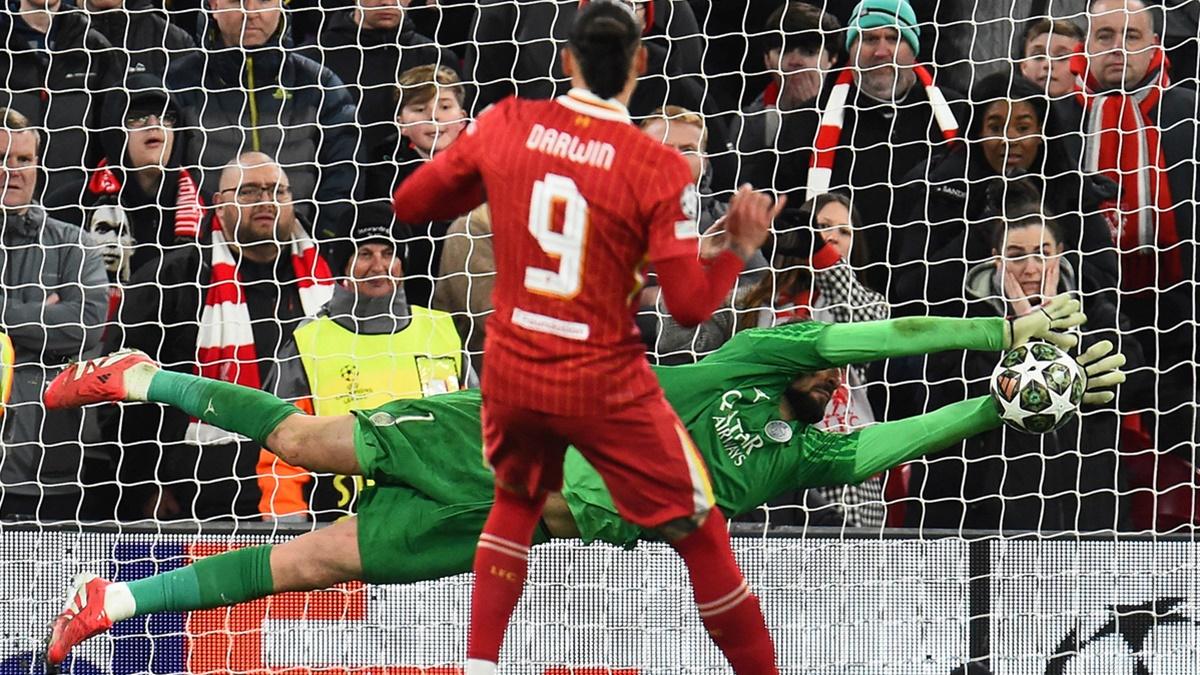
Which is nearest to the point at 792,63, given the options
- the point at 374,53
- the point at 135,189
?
the point at 374,53

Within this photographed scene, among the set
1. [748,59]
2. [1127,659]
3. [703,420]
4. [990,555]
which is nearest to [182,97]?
[748,59]

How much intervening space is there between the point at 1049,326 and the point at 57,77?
387 centimetres

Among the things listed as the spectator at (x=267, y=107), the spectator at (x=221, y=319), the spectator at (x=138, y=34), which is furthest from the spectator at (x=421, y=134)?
the spectator at (x=138, y=34)

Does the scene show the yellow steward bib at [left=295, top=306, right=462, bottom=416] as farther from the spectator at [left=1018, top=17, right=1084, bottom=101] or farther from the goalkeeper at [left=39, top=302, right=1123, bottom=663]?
the spectator at [left=1018, top=17, right=1084, bottom=101]

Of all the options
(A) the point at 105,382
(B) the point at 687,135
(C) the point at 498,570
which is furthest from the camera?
(B) the point at 687,135

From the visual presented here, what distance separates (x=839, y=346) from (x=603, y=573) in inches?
48.7

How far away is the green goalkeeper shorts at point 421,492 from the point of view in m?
5.47

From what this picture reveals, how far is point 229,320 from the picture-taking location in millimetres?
6707

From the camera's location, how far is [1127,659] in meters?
5.97

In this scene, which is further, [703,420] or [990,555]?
[990,555]

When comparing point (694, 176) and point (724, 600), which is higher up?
point (694, 176)

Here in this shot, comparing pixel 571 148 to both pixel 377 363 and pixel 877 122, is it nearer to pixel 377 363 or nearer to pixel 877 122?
pixel 377 363

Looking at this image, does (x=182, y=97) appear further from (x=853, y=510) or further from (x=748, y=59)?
(x=853, y=510)

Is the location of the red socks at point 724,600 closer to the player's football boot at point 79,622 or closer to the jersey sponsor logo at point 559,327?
the jersey sponsor logo at point 559,327
